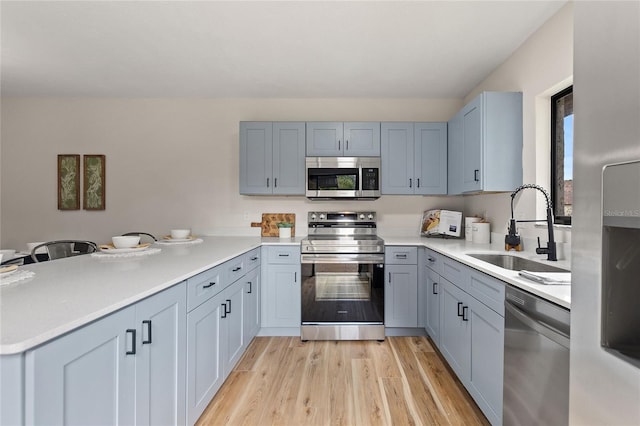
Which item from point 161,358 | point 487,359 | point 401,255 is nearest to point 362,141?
point 401,255

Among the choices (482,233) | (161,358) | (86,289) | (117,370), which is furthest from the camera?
(482,233)

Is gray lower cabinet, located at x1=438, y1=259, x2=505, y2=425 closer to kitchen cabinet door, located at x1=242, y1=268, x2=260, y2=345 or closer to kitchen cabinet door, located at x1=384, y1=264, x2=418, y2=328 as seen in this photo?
kitchen cabinet door, located at x1=384, y1=264, x2=418, y2=328

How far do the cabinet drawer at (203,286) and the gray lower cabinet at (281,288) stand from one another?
101 centimetres

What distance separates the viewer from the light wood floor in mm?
1836

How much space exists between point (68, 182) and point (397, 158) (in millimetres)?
3827

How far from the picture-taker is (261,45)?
2475mm

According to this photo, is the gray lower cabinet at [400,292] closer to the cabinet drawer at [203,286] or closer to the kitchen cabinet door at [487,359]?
the kitchen cabinet door at [487,359]

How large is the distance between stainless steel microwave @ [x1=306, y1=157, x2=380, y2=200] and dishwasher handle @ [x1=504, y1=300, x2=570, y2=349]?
77.7 inches

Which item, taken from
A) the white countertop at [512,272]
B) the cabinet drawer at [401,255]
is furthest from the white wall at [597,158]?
the cabinet drawer at [401,255]

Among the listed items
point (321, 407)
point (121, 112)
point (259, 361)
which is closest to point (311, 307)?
point (259, 361)

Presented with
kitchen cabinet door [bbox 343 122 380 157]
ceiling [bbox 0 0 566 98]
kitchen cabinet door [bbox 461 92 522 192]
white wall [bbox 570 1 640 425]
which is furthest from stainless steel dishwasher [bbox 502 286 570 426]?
kitchen cabinet door [bbox 343 122 380 157]

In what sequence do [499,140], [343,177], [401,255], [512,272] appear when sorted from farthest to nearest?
[343,177] → [401,255] → [499,140] → [512,272]

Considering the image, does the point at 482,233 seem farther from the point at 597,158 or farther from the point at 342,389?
the point at 597,158

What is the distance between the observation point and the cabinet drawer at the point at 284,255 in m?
3.04
